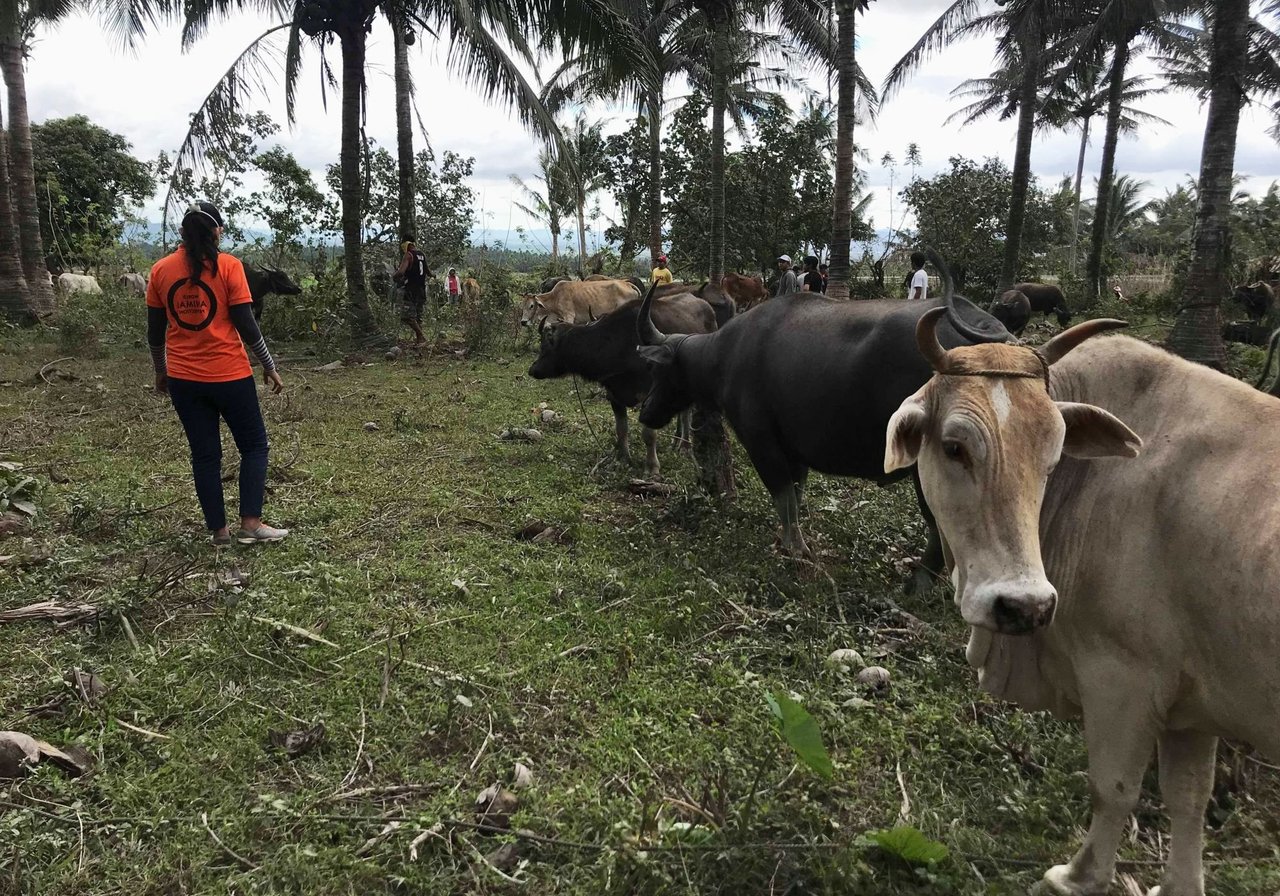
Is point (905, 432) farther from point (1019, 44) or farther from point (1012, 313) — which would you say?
point (1019, 44)

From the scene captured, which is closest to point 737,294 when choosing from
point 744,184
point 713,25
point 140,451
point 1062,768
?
point 713,25

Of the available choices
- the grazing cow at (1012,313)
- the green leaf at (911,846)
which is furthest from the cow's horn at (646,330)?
the grazing cow at (1012,313)

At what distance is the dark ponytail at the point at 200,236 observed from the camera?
4.34 metres

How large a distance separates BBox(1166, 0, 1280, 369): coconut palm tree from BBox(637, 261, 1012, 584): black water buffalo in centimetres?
702

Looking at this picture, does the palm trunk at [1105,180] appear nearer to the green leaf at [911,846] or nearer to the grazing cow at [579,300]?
the grazing cow at [579,300]

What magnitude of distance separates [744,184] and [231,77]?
13767 mm

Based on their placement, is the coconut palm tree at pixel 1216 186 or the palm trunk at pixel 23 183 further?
the palm trunk at pixel 23 183

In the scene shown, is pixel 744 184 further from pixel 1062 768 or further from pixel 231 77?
pixel 1062 768

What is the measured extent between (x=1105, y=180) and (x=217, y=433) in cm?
2490

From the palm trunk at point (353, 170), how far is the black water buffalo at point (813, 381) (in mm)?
9164

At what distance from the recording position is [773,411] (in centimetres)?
515

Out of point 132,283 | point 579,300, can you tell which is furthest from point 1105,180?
point 132,283

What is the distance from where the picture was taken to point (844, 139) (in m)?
13.0

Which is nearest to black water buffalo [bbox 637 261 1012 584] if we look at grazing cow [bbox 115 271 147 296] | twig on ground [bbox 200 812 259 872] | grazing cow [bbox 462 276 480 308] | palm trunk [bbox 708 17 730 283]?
twig on ground [bbox 200 812 259 872]
